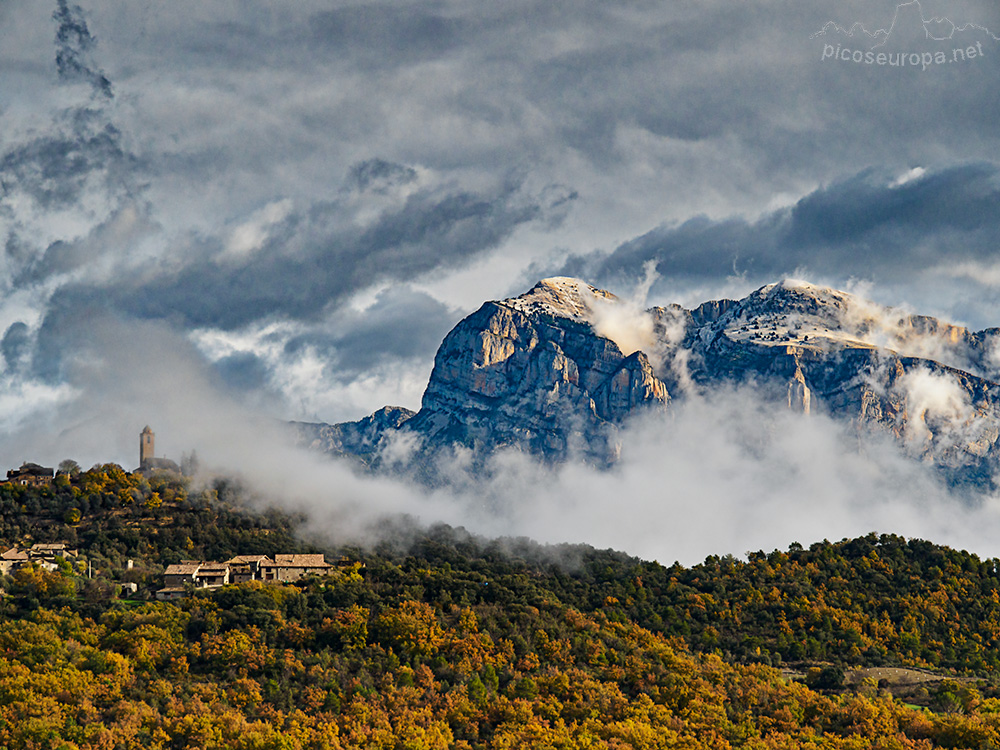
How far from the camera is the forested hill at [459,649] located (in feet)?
319

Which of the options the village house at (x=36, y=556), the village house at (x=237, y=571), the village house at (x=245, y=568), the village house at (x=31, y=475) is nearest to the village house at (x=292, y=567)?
the village house at (x=237, y=571)

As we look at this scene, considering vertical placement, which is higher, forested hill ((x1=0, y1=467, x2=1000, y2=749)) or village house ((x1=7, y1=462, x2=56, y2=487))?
village house ((x1=7, y1=462, x2=56, y2=487))

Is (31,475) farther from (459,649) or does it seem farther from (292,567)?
(459,649)

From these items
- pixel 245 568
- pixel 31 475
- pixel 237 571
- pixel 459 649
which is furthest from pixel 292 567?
pixel 31 475

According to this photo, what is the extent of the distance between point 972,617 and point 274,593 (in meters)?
99.9

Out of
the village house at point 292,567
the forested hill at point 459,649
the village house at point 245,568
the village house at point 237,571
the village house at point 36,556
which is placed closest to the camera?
the forested hill at point 459,649

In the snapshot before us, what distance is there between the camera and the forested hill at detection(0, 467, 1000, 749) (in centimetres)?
9738

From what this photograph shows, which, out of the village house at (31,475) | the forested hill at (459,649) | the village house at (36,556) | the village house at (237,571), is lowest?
the forested hill at (459,649)

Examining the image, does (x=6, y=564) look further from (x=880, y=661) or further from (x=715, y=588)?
(x=880, y=661)

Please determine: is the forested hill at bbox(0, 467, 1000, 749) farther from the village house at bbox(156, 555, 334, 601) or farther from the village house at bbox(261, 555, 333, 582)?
the village house at bbox(261, 555, 333, 582)

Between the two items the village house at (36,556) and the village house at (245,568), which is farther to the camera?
the village house at (245,568)

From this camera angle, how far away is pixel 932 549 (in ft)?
607

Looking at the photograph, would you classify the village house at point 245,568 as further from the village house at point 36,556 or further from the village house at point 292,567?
the village house at point 36,556

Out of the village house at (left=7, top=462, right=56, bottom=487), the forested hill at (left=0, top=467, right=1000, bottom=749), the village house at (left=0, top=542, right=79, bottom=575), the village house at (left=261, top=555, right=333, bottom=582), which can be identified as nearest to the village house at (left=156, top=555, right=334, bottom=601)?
the village house at (left=261, top=555, right=333, bottom=582)
